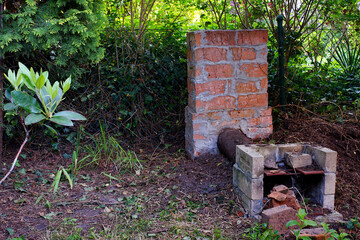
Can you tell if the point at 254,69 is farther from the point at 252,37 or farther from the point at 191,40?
the point at 191,40

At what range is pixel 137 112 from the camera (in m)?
4.30

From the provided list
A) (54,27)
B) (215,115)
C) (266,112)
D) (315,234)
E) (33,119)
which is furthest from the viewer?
(266,112)

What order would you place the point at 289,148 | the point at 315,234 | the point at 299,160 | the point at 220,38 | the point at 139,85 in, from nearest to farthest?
the point at 315,234
the point at 299,160
the point at 289,148
the point at 220,38
the point at 139,85

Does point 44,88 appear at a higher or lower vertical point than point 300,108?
higher

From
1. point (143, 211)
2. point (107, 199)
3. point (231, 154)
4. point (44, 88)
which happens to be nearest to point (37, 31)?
point (44, 88)

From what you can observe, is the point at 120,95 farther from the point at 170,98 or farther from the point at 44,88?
the point at 44,88

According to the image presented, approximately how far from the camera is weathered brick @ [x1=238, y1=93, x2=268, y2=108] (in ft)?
12.4

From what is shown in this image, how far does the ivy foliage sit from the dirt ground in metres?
1.10

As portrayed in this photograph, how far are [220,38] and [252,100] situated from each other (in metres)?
0.70

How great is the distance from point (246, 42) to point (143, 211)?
1.91 m

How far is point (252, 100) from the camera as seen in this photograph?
3807mm

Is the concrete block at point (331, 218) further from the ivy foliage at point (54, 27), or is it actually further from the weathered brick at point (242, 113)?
the ivy foliage at point (54, 27)

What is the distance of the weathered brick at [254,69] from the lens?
3.73 meters

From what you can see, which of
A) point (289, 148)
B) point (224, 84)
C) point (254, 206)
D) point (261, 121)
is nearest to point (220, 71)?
point (224, 84)
